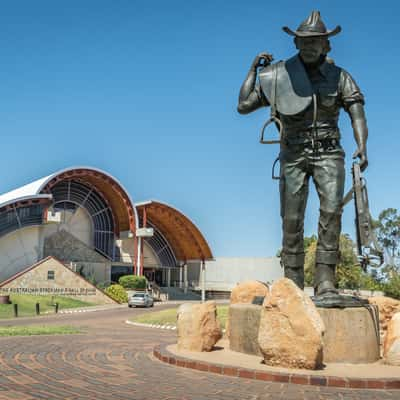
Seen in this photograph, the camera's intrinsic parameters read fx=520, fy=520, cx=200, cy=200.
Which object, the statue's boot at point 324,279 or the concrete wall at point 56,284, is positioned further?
the concrete wall at point 56,284

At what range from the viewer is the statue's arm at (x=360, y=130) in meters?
7.01

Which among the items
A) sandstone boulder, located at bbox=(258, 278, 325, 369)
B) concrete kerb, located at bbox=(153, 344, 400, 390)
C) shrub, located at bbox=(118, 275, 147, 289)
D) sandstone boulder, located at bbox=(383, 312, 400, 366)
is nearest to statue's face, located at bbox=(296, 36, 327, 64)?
sandstone boulder, located at bbox=(258, 278, 325, 369)

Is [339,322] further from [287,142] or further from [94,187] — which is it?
[94,187]

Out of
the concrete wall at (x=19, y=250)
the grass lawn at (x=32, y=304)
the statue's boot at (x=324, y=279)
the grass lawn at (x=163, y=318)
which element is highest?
the concrete wall at (x=19, y=250)

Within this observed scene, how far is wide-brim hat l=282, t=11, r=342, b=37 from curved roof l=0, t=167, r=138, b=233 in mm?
28976

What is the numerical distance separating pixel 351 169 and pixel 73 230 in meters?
36.1

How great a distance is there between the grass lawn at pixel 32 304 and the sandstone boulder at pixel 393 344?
2015cm

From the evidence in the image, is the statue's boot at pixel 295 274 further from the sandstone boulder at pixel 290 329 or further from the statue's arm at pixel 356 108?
the statue's arm at pixel 356 108

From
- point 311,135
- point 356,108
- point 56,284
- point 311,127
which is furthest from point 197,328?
point 56,284

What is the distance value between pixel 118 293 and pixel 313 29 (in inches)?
1217

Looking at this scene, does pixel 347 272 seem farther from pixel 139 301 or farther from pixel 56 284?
pixel 56 284

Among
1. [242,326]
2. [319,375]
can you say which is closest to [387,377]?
[319,375]

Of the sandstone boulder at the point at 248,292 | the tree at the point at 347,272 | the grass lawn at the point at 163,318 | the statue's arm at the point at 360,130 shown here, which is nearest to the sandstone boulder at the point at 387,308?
the sandstone boulder at the point at 248,292

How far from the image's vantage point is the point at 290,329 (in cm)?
571
